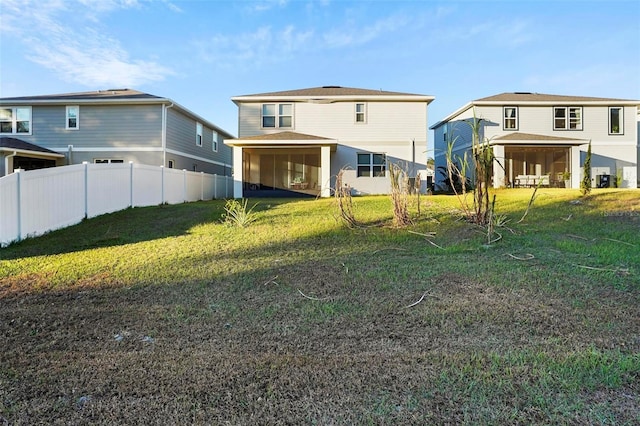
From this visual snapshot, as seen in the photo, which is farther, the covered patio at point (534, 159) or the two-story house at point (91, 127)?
the covered patio at point (534, 159)

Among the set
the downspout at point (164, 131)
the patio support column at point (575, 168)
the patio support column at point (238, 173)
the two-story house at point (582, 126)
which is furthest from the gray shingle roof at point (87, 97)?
the patio support column at point (575, 168)

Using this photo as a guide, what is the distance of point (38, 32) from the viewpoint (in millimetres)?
14914

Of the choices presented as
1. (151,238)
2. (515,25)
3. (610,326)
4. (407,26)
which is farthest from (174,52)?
(610,326)

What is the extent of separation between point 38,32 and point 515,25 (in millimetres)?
17871

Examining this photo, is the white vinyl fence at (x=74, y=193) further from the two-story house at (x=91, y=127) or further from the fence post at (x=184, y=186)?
the two-story house at (x=91, y=127)

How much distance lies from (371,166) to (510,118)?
8633 millimetres

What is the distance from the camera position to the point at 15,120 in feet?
59.8

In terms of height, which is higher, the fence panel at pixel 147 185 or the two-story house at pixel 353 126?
the two-story house at pixel 353 126

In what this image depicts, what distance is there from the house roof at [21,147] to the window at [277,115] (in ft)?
31.5

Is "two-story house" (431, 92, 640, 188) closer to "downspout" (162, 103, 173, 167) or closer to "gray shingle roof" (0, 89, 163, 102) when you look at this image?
"downspout" (162, 103, 173, 167)

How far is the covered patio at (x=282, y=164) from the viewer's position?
1725 cm

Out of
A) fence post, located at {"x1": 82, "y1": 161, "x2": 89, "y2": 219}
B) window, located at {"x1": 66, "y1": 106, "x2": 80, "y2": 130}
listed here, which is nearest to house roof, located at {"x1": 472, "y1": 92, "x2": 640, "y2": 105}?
fence post, located at {"x1": 82, "y1": 161, "x2": 89, "y2": 219}

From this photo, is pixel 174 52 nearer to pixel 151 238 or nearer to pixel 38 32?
pixel 38 32

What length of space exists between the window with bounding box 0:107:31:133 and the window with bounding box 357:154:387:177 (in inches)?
624
